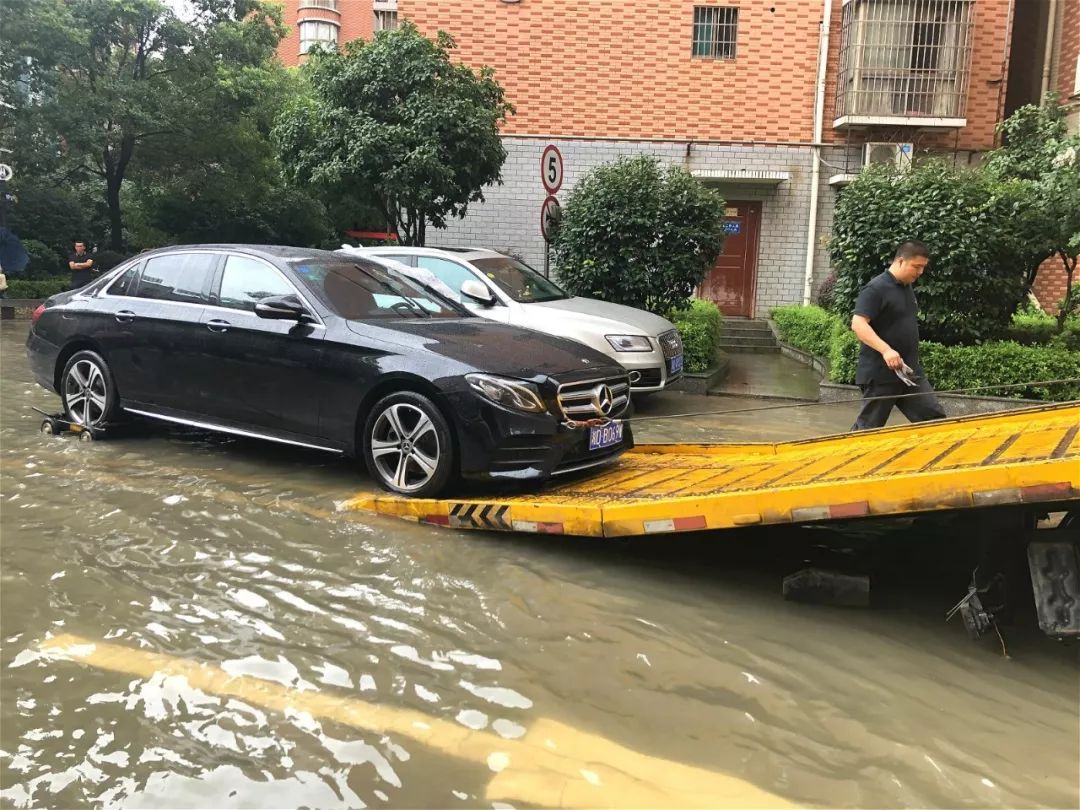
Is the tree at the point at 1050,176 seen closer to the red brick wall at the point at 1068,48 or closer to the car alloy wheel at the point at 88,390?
the red brick wall at the point at 1068,48

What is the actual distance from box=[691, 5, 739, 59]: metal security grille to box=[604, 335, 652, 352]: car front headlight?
10195 millimetres

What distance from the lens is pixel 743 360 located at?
46.3ft

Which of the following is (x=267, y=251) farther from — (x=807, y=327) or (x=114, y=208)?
(x=114, y=208)

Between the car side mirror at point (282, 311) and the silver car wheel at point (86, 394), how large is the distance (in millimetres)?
1895

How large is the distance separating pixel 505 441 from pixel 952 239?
21.3ft


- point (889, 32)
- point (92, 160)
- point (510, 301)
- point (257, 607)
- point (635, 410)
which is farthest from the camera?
point (92, 160)

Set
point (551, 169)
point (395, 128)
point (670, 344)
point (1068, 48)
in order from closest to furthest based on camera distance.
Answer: point (670, 344) < point (551, 169) < point (395, 128) < point (1068, 48)

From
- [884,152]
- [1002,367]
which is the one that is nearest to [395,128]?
[1002,367]

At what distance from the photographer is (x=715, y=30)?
16406 mm

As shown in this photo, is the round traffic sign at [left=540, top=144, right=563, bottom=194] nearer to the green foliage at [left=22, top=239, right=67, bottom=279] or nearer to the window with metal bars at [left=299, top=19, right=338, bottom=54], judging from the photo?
the green foliage at [left=22, top=239, right=67, bottom=279]

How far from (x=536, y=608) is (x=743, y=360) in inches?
429

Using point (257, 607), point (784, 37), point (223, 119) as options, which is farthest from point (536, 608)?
point (223, 119)

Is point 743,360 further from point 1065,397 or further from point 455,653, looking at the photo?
point 455,653

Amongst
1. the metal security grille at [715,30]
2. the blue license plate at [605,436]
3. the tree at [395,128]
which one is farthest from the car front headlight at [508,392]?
the metal security grille at [715,30]
